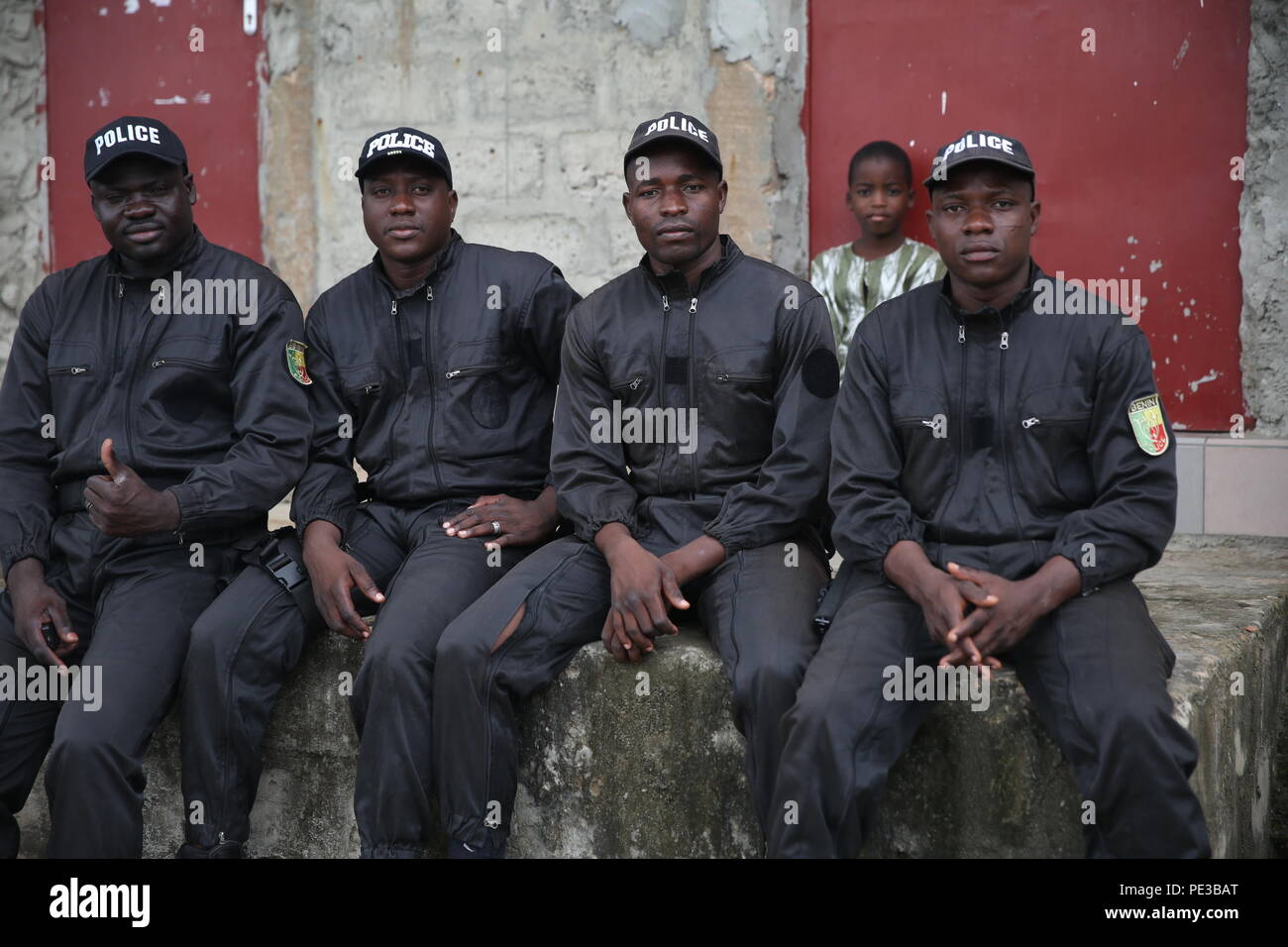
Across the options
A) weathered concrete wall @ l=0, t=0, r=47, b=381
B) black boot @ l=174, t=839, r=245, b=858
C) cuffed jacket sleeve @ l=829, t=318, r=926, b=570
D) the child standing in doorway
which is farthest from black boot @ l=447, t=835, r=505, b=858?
weathered concrete wall @ l=0, t=0, r=47, b=381

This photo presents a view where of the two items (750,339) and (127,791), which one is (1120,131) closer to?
(750,339)

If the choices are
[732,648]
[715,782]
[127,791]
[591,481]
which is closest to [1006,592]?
[732,648]

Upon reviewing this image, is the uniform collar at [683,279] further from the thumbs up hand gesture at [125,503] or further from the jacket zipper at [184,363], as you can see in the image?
the thumbs up hand gesture at [125,503]

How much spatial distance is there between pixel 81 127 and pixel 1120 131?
4445 mm

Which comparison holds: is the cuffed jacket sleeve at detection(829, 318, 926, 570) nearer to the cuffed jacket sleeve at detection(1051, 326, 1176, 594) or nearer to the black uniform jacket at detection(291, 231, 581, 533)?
the cuffed jacket sleeve at detection(1051, 326, 1176, 594)

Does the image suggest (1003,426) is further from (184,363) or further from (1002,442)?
(184,363)

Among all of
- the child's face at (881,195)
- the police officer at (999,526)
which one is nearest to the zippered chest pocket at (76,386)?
the police officer at (999,526)

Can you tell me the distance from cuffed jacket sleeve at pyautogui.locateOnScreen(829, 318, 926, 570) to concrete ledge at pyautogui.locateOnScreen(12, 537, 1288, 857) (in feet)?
1.25

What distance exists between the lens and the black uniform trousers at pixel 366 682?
9.54 ft

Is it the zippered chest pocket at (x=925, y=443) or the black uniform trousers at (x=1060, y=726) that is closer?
the black uniform trousers at (x=1060, y=726)

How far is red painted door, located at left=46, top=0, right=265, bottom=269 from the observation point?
5.84 meters

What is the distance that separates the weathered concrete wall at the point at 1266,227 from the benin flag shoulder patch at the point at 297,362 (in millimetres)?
3329

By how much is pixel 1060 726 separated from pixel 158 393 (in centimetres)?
229

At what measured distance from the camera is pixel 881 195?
16.4ft
